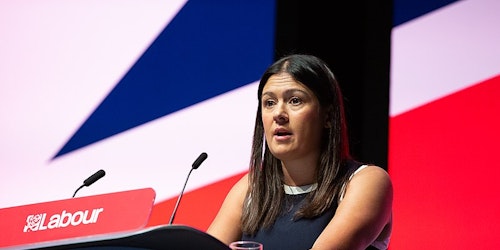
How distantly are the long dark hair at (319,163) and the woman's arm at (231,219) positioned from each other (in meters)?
0.04

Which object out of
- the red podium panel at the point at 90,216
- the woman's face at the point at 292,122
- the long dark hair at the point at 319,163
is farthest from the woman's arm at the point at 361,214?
the red podium panel at the point at 90,216

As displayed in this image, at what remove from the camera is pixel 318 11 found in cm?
318

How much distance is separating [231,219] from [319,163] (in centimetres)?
33

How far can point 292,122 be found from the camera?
2312 millimetres

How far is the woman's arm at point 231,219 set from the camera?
2.38 m

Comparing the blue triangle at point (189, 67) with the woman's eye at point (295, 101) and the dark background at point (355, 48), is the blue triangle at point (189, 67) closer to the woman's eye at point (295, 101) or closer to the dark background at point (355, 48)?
the dark background at point (355, 48)

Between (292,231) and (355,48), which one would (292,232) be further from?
(355,48)

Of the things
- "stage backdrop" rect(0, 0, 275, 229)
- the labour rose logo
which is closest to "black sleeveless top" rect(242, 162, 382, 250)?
the labour rose logo

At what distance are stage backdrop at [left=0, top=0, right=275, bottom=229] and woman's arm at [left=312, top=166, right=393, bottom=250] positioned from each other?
1.04 m

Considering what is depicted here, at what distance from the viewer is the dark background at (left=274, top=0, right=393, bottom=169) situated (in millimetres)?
3014

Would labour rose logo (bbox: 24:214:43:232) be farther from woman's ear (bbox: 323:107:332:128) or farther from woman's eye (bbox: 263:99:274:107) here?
woman's ear (bbox: 323:107:332:128)

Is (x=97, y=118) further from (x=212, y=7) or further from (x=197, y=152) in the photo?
(x=212, y=7)

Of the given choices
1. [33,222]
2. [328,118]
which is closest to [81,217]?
[33,222]

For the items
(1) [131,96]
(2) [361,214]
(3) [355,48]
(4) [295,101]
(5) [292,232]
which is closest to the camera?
(2) [361,214]
